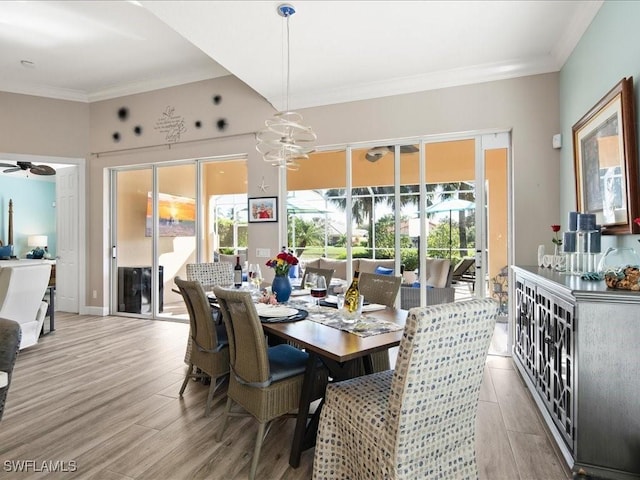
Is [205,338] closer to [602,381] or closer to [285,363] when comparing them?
[285,363]

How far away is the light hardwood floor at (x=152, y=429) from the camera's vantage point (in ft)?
6.57

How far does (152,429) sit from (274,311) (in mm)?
1132

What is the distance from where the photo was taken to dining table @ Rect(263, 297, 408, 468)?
69.1 inches

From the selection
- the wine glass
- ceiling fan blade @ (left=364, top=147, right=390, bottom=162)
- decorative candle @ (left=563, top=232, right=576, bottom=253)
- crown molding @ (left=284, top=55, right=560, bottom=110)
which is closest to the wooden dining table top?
the wine glass

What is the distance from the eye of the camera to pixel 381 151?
4.49 metres

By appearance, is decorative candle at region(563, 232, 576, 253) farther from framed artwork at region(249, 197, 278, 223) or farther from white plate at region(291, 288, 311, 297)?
framed artwork at region(249, 197, 278, 223)

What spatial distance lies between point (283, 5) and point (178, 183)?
3.63 metres

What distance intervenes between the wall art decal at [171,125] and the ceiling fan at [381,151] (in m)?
2.80

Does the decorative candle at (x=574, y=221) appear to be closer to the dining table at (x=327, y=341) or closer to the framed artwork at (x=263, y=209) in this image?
the dining table at (x=327, y=341)

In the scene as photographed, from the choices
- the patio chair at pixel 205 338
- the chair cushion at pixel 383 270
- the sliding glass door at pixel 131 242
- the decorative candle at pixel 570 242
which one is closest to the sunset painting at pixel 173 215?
the sliding glass door at pixel 131 242

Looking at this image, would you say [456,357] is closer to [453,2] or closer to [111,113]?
[453,2]

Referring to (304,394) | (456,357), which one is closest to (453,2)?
(456,357)

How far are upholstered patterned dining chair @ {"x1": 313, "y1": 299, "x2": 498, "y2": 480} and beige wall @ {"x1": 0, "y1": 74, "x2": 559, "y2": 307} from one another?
8.97ft

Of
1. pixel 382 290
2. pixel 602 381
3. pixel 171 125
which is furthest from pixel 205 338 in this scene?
pixel 171 125
